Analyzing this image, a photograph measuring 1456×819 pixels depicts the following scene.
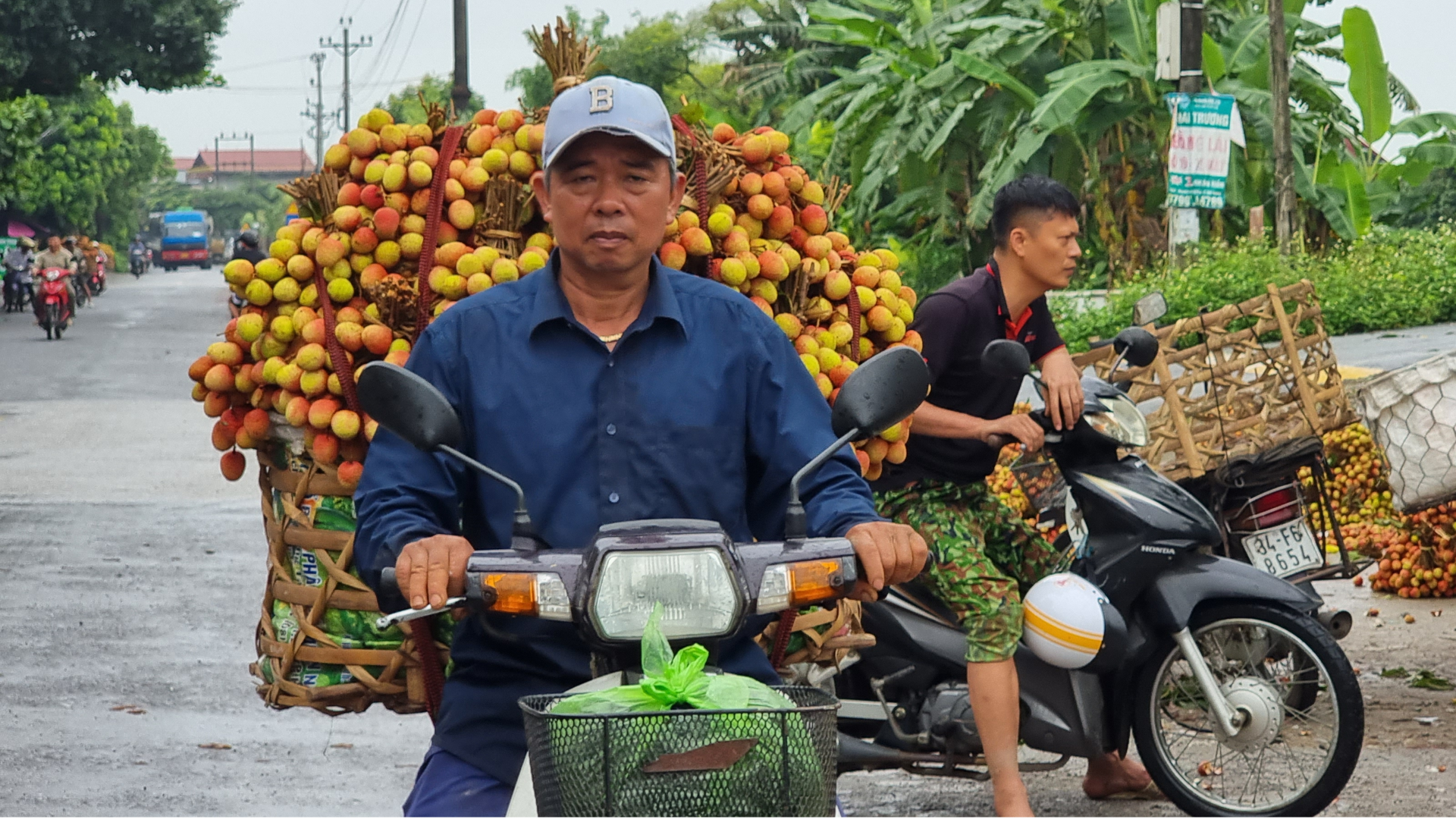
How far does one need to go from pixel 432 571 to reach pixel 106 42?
33.6m

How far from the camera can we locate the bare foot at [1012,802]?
180 inches

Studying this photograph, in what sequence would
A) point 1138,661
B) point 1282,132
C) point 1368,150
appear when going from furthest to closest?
point 1368,150 < point 1282,132 < point 1138,661

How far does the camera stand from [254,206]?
137 m

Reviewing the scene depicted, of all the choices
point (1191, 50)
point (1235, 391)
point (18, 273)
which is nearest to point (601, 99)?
point (1235, 391)

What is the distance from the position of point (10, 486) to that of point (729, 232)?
31.9ft

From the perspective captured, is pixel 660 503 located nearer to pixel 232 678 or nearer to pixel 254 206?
pixel 232 678

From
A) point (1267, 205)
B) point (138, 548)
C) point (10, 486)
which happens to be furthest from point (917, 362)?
point (1267, 205)

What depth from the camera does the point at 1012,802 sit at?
4.57 m

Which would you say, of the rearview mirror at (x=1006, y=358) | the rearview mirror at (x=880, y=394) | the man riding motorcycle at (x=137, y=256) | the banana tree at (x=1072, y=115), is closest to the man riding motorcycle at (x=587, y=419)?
the rearview mirror at (x=880, y=394)

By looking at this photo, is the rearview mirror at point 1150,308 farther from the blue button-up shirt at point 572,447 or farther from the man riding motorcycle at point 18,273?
the man riding motorcycle at point 18,273

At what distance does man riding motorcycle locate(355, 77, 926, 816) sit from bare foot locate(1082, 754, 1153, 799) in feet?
9.58

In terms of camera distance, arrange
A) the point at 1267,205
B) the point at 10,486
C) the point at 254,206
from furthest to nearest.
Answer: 1. the point at 254,206
2. the point at 1267,205
3. the point at 10,486

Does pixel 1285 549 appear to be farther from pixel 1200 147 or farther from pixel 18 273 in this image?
pixel 18 273

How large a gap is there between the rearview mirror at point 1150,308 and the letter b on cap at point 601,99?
297cm
